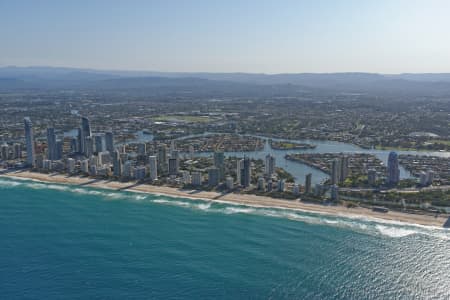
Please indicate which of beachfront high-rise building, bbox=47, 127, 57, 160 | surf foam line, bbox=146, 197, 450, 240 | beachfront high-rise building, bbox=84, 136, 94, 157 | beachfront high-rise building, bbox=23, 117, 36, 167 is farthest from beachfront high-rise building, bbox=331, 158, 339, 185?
beachfront high-rise building, bbox=23, 117, 36, 167

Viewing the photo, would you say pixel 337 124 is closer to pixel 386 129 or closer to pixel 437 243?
pixel 386 129

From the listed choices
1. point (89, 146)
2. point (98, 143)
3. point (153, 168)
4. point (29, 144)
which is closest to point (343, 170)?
point (153, 168)

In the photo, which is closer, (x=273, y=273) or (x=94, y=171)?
(x=273, y=273)

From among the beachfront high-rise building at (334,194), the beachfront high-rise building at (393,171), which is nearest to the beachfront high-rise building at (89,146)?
the beachfront high-rise building at (334,194)

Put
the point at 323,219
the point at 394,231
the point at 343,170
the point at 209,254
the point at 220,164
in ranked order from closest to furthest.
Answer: the point at 209,254 → the point at 394,231 → the point at 323,219 → the point at 343,170 → the point at 220,164

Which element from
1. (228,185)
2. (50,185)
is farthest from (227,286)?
(50,185)

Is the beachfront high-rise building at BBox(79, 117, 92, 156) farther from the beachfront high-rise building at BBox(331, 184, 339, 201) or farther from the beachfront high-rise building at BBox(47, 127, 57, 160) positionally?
the beachfront high-rise building at BBox(331, 184, 339, 201)

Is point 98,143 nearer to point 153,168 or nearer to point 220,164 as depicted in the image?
point 153,168
